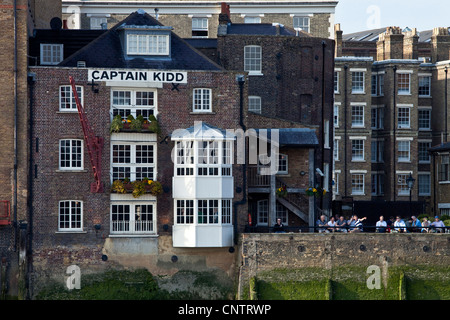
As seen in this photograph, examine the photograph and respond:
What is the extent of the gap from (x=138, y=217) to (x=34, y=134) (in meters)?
5.61

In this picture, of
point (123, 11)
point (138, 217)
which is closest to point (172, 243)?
point (138, 217)

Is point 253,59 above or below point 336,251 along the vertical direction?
above

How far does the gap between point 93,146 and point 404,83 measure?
122 feet

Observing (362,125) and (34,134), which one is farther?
(362,125)

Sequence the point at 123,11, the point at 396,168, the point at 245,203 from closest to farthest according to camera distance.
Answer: the point at 245,203 → the point at 123,11 → the point at 396,168

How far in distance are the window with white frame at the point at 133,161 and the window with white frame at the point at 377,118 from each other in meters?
34.9

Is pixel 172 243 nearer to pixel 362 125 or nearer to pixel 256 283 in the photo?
pixel 256 283

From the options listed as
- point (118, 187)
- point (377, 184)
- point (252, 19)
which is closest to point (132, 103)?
point (118, 187)

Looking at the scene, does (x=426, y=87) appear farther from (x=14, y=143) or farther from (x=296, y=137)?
(x=14, y=143)

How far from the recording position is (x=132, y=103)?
46875 mm

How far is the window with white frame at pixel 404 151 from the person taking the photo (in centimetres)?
7812
